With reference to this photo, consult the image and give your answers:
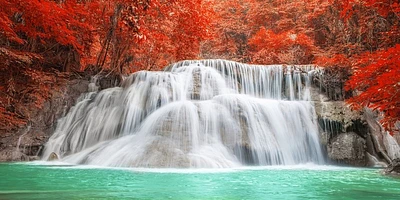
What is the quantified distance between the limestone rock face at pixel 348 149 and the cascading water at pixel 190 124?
351mm

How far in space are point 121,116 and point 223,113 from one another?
2.72 m

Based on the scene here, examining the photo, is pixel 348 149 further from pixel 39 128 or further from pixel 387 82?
pixel 39 128

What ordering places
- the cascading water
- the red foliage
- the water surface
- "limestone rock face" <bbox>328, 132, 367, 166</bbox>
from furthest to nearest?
"limestone rock face" <bbox>328, 132, 367, 166</bbox>, the cascading water, the red foliage, the water surface

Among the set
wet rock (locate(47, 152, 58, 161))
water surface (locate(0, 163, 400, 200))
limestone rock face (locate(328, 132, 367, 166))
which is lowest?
water surface (locate(0, 163, 400, 200))

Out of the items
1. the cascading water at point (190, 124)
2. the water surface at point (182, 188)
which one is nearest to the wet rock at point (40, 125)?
the cascading water at point (190, 124)

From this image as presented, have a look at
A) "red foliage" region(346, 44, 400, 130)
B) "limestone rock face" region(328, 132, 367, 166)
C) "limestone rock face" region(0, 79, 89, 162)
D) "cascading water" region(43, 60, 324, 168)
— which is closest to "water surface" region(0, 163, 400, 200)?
"red foliage" region(346, 44, 400, 130)

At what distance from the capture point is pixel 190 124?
8.22 metres

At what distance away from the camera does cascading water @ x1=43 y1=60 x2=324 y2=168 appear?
7.49m

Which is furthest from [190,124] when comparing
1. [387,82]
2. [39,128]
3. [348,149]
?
[39,128]

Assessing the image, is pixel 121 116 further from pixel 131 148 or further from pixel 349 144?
pixel 349 144

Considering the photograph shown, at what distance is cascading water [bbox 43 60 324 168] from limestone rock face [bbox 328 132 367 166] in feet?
1.15

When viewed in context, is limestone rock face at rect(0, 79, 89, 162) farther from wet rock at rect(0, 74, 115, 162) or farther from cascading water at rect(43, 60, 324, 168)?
cascading water at rect(43, 60, 324, 168)

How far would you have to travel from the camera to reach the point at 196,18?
15.5m

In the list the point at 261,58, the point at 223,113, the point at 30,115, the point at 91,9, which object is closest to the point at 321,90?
the point at 223,113
